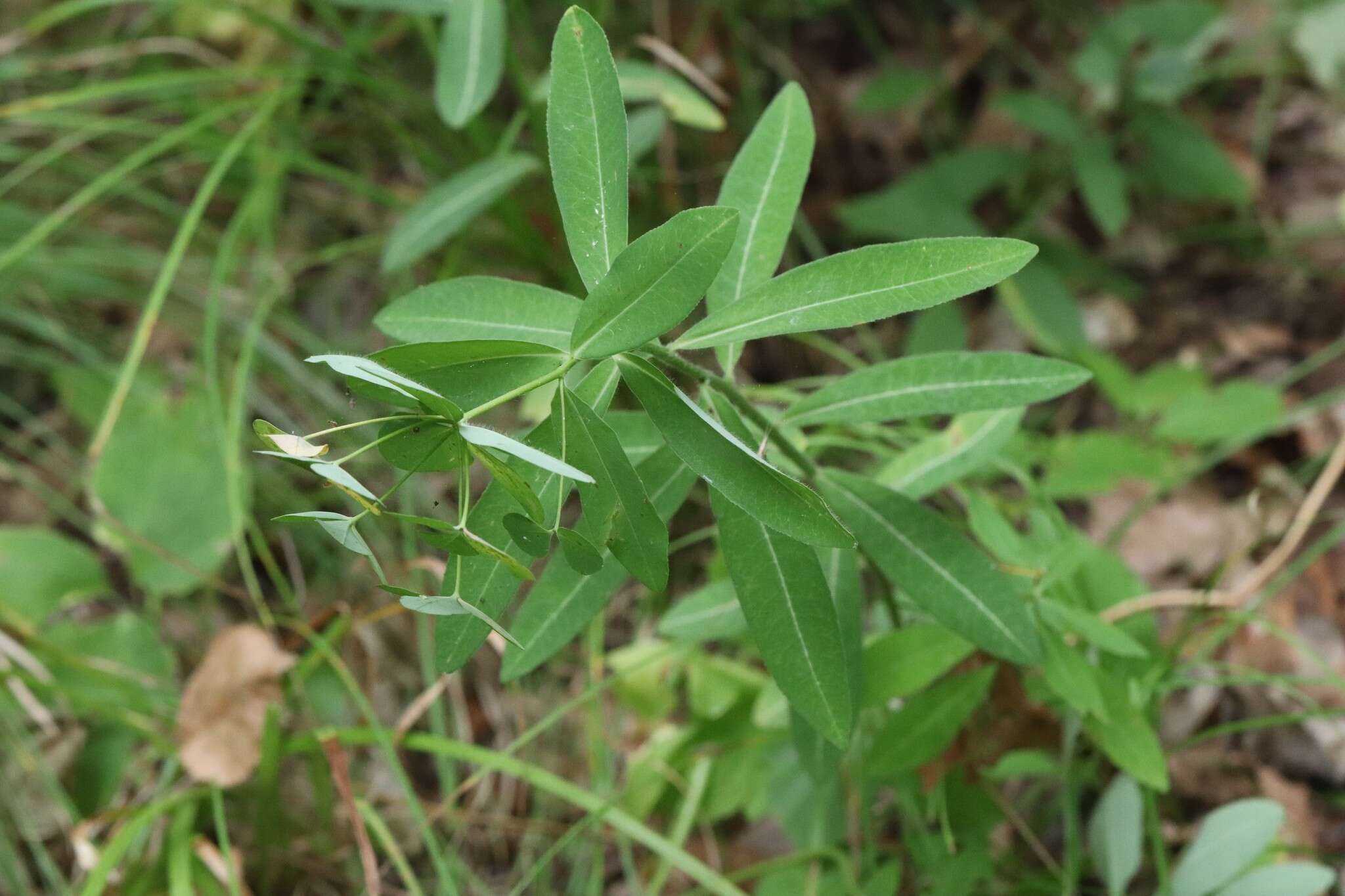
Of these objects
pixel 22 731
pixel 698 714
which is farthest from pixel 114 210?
pixel 698 714

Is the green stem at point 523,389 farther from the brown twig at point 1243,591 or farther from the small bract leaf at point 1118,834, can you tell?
the small bract leaf at point 1118,834


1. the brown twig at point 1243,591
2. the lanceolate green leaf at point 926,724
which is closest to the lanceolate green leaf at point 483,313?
the lanceolate green leaf at point 926,724

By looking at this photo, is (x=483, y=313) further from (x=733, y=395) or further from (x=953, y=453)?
(x=953, y=453)

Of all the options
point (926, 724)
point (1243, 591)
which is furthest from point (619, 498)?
point (1243, 591)

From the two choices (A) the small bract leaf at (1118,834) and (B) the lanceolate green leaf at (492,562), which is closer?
(B) the lanceolate green leaf at (492,562)

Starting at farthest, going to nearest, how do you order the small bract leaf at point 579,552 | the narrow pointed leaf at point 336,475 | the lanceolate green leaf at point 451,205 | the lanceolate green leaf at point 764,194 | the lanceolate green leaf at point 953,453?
the lanceolate green leaf at point 451,205, the lanceolate green leaf at point 953,453, the lanceolate green leaf at point 764,194, the small bract leaf at point 579,552, the narrow pointed leaf at point 336,475

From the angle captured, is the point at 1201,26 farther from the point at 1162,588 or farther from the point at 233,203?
the point at 233,203

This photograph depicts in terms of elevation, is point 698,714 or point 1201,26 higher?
point 1201,26

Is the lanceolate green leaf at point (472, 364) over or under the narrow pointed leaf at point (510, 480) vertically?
over
